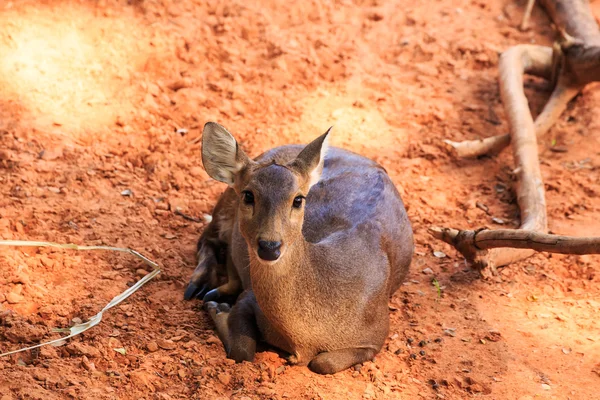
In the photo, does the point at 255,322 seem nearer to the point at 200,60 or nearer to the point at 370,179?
the point at 370,179

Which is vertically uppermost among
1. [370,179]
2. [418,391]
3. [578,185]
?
[370,179]

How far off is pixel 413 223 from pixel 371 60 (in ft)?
9.58

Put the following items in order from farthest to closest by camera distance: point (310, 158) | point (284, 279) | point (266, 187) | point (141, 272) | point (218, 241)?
point (218, 241) < point (141, 272) < point (310, 158) < point (284, 279) < point (266, 187)

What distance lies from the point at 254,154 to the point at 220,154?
2678 mm

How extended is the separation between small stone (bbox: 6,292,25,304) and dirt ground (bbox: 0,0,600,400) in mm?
17

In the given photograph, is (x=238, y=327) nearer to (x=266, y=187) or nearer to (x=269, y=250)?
(x=269, y=250)

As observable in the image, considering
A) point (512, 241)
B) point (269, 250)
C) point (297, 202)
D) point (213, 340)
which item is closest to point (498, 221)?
point (512, 241)

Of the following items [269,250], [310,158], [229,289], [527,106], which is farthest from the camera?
[527,106]

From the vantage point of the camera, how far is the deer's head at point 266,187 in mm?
4621

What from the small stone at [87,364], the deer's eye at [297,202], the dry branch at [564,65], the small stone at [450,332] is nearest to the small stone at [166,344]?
the small stone at [87,364]

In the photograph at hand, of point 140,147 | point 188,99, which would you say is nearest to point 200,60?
point 188,99

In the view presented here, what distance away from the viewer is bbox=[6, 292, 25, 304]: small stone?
5.21 m

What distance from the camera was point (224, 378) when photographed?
4.90 metres

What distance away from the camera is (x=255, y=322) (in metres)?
5.42
